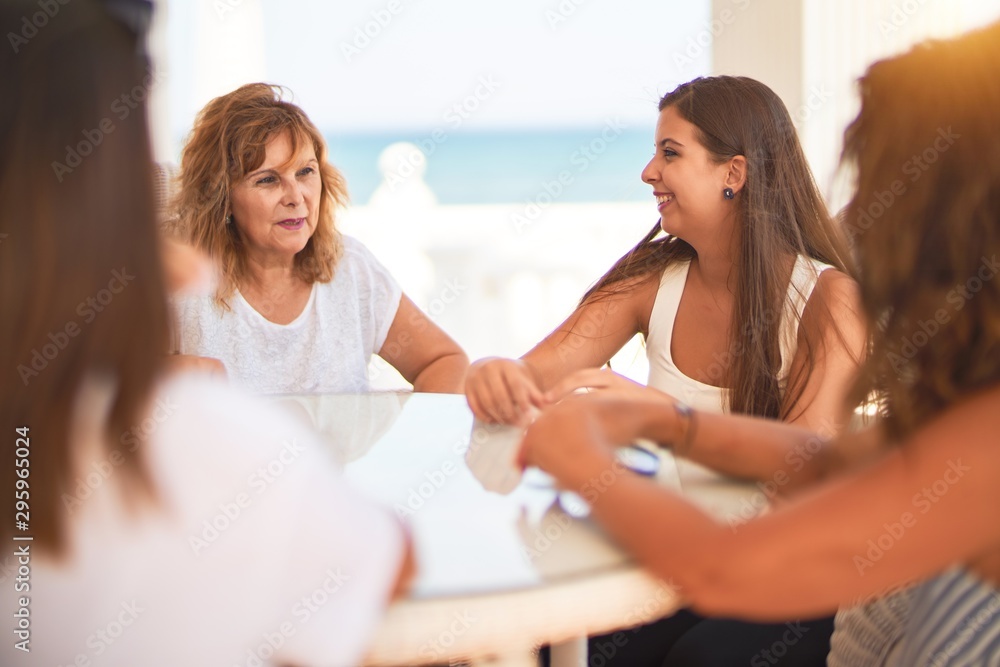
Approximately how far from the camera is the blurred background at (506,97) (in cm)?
339

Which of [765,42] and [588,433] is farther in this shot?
[765,42]

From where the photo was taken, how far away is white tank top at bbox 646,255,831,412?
1.60m

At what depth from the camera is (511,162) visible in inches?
685

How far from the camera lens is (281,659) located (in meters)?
0.67

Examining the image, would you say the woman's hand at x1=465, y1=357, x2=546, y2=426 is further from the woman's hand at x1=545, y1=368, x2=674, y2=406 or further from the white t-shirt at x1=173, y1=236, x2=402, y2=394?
the white t-shirt at x1=173, y1=236, x2=402, y2=394

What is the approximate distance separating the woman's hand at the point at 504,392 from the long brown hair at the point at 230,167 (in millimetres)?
826

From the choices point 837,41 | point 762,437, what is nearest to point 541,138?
point 837,41

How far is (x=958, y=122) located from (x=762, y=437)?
429 mm

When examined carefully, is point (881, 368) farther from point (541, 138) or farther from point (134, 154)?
point (541, 138)

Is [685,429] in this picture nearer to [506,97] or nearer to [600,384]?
[600,384]

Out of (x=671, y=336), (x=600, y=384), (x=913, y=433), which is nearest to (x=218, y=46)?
(x=671, y=336)

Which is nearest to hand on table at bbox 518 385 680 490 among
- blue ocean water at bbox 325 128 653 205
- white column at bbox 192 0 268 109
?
white column at bbox 192 0 268 109

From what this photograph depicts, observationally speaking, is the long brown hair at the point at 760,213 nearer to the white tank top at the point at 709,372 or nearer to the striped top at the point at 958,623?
the white tank top at the point at 709,372

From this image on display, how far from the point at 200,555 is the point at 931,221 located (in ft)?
2.03
